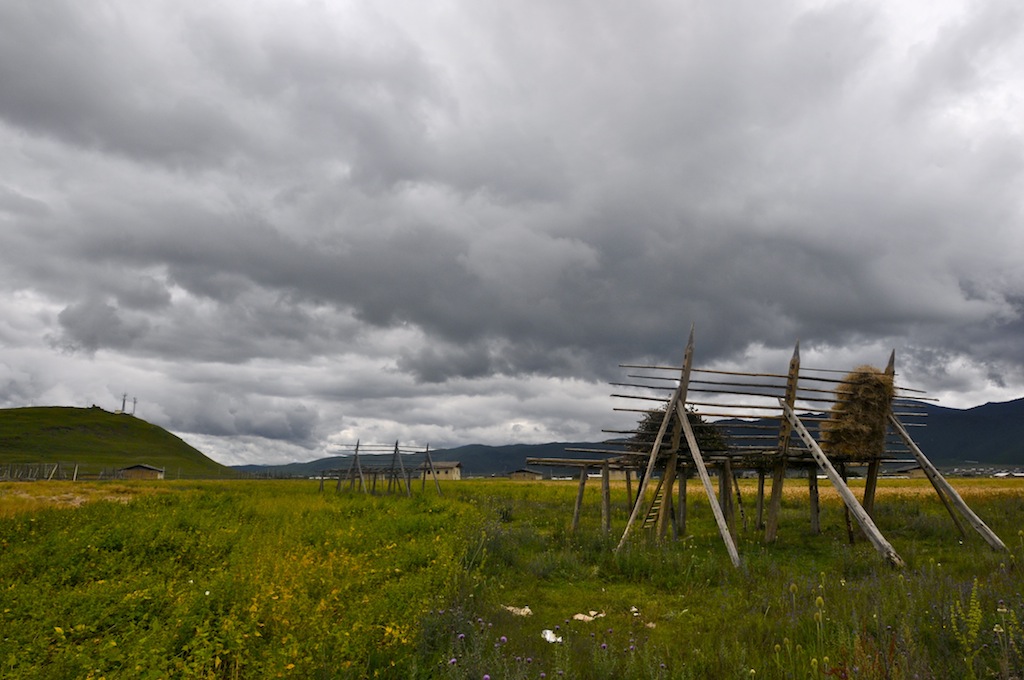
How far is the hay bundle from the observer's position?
14.1 metres

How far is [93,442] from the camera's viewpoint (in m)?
139

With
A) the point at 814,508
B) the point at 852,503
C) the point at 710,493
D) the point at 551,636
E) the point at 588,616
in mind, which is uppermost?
the point at 710,493

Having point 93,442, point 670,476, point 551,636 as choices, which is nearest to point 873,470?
point 670,476

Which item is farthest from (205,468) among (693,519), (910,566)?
(910,566)

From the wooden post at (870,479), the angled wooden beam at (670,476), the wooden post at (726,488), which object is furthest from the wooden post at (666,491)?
the wooden post at (870,479)

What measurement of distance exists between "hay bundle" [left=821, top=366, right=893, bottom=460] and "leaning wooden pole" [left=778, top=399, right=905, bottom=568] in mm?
1495

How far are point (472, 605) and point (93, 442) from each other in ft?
534

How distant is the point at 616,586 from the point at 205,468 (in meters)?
152

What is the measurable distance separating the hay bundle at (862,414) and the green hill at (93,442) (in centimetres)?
10947

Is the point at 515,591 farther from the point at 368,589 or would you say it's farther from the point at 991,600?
the point at 991,600

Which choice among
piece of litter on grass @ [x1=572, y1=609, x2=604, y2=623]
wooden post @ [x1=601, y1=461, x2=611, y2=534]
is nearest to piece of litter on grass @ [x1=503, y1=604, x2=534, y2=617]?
piece of litter on grass @ [x1=572, y1=609, x2=604, y2=623]

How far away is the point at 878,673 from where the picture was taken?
4.31 m

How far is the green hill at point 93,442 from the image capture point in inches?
4564

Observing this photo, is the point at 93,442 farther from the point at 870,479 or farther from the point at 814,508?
the point at 870,479
